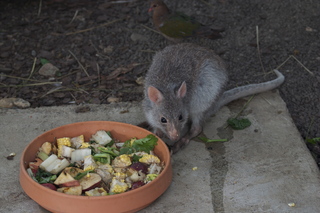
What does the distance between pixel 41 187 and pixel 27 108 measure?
2.07 m

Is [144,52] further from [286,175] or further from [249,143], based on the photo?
[286,175]

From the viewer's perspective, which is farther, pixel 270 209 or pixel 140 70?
pixel 140 70

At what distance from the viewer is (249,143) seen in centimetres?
497

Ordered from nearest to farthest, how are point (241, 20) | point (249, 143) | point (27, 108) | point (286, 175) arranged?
point (286, 175)
point (249, 143)
point (27, 108)
point (241, 20)

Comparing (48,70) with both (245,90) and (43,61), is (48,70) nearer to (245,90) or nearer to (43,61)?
(43,61)

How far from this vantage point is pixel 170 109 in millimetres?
4723

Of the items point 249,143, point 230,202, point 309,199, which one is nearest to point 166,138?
point 249,143

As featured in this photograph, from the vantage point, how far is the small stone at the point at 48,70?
6.43m

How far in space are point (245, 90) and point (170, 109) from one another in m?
1.36

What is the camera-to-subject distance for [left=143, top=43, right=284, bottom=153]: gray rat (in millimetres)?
4746

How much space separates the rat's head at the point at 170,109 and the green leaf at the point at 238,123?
68 centimetres

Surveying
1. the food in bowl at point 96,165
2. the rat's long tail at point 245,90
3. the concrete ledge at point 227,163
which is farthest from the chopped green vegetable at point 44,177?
the rat's long tail at point 245,90

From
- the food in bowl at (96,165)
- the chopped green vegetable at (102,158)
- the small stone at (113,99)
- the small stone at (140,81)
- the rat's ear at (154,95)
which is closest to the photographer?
the food in bowl at (96,165)

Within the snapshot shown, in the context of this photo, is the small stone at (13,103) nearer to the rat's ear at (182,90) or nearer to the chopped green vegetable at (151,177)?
the rat's ear at (182,90)
